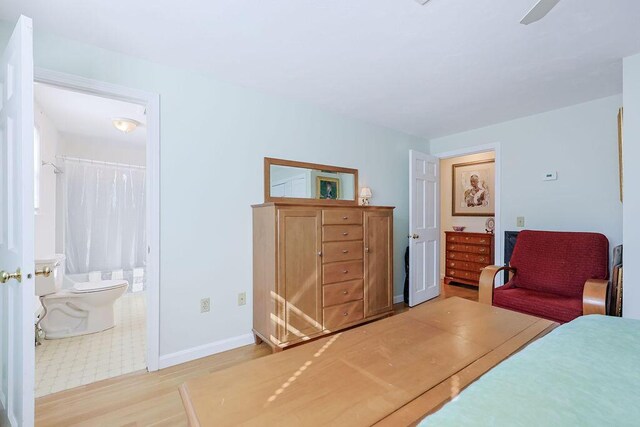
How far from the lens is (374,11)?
1.56 metres

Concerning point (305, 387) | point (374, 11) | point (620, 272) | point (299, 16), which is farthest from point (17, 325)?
point (620, 272)

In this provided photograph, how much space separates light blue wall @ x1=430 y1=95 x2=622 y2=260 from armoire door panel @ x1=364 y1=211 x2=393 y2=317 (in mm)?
1601

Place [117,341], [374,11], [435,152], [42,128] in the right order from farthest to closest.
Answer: [435,152]
[42,128]
[117,341]
[374,11]

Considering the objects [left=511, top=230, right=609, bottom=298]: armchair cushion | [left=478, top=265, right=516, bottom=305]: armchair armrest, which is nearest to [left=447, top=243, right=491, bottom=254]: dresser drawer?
[left=511, top=230, right=609, bottom=298]: armchair cushion

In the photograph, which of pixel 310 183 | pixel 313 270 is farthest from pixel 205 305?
pixel 310 183

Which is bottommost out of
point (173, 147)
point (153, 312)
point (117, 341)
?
point (117, 341)

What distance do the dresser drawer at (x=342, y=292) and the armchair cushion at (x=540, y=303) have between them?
1181mm

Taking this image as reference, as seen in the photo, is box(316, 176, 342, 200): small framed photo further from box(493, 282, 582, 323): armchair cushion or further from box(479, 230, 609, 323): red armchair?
box(493, 282, 582, 323): armchair cushion

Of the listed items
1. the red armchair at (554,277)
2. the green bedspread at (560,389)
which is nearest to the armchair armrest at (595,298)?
the red armchair at (554,277)

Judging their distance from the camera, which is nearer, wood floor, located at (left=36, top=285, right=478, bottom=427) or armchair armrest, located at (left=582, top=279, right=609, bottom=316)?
wood floor, located at (left=36, top=285, right=478, bottom=427)

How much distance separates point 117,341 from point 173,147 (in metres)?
1.85

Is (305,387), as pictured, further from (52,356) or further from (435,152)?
(435,152)

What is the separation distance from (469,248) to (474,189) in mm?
998

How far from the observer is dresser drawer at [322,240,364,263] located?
2.49 meters
